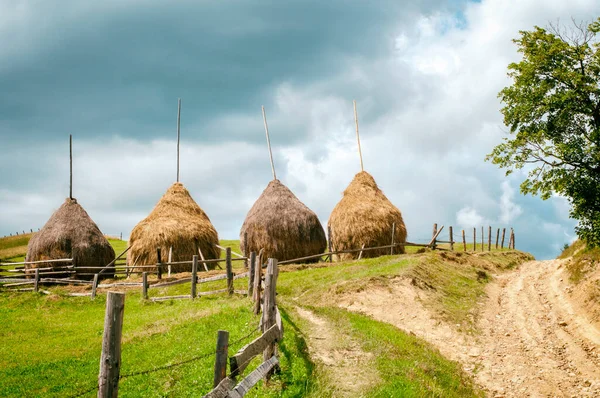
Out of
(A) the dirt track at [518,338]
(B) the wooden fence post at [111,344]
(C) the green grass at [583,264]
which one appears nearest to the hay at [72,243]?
(A) the dirt track at [518,338]

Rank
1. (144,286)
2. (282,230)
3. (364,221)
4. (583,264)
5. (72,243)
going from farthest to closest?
(72,243)
(364,221)
(282,230)
(583,264)
(144,286)

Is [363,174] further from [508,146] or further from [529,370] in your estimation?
[529,370]

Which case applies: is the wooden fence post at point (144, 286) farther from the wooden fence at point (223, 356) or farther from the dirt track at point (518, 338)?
the wooden fence at point (223, 356)

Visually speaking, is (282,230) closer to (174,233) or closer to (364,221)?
(364,221)

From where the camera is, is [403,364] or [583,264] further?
[583,264]

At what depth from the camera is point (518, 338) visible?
14.2 m

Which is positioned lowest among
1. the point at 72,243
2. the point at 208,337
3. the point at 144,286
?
the point at 208,337

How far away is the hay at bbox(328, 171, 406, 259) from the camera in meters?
28.5

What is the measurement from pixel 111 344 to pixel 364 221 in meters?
24.0

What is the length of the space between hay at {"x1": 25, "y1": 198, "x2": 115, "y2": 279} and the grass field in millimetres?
6256

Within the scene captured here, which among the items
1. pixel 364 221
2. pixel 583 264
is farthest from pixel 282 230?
pixel 583 264

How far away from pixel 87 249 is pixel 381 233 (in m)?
17.6

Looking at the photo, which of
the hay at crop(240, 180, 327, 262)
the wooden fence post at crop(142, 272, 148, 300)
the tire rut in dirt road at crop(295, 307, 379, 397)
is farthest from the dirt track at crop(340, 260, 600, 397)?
the hay at crop(240, 180, 327, 262)

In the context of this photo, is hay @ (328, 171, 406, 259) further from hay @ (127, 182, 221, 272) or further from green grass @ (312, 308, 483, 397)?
green grass @ (312, 308, 483, 397)
